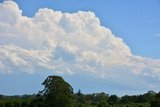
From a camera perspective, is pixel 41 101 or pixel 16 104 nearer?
pixel 41 101

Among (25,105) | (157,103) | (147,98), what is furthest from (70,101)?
(147,98)

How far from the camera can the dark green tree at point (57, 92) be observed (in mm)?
99375

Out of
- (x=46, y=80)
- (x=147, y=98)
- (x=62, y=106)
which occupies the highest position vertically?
(x=147, y=98)

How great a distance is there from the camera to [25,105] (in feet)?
491

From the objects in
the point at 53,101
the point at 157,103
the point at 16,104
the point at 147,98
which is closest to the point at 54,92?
the point at 53,101

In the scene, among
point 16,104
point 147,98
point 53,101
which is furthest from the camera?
point 147,98

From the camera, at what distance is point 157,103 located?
337ft

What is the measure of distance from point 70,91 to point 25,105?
5012 centimetres

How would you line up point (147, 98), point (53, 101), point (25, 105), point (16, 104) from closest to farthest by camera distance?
point (53, 101) < point (25, 105) < point (16, 104) < point (147, 98)

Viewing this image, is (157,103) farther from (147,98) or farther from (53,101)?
(147,98)

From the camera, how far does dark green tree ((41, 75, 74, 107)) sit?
326 feet

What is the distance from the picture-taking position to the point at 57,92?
10025 centimetres

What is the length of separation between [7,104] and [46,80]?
62300 millimetres

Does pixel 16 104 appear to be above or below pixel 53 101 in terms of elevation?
above
